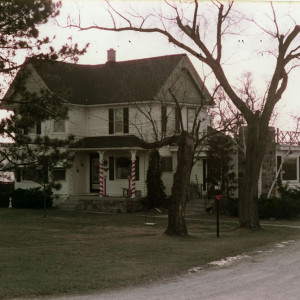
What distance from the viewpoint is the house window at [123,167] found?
109ft

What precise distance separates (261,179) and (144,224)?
1010 centimetres

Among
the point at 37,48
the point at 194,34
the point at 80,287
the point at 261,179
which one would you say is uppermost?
the point at 194,34

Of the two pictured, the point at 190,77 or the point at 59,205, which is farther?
the point at 190,77

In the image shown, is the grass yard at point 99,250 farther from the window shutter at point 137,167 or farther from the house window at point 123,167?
the house window at point 123,167

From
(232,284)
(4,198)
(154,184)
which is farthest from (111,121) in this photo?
(232,284)

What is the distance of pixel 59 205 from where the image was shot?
3269 centimetres

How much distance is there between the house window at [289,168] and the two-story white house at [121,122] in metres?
4.85

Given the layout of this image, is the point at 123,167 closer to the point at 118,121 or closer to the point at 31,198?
the point at 118,121

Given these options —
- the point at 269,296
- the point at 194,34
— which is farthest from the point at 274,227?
the point at 269,296

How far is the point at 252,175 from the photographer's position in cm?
2256

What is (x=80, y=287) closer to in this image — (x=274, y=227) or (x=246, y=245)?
Result: (x=246, y=245)

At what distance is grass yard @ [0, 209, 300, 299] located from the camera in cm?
1102

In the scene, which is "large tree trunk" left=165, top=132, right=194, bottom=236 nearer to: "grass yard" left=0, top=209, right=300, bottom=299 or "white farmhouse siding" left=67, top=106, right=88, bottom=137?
"grass yard" left=0, top=209, right=300, bottom=299

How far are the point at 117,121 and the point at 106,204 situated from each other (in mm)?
5326
